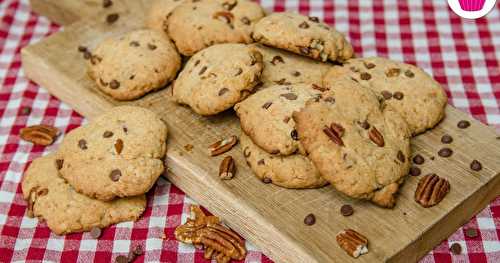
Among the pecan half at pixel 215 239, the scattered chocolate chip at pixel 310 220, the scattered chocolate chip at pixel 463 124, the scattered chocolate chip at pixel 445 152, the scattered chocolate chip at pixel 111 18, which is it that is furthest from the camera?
the scattered chocolate chip at pixel 111 18

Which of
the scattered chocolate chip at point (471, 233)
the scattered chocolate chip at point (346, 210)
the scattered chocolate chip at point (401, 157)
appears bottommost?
the scattered chocolate chip at point (471, 233)

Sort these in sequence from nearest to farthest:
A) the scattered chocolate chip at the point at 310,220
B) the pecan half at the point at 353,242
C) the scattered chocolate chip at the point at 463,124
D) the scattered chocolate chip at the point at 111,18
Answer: the pecan half at the point at 353,242 < the scattered chocolate chip at the point at 310,220 < the scattered chocolate chip at the point at 463,124 < the scattered chocolate chip at the point at 111,18

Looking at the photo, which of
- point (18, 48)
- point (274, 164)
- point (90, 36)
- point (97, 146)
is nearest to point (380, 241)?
point (274, 164)

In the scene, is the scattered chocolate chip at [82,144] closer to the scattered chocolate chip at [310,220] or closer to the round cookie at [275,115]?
the round cookie at [275,115]

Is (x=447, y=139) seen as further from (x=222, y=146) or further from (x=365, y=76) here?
(x=222, y=146)

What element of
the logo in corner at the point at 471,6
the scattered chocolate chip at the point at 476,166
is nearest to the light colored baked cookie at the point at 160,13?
the logo in corner at the point at 471,6

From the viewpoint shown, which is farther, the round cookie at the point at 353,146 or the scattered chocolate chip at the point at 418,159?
the scattered chocolate chip at the point at 418,159

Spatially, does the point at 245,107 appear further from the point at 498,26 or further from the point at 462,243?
the point at 498,26

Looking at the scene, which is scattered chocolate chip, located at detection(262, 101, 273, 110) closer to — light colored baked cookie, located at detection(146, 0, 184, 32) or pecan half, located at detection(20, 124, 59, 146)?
light colored baked cookie, located at detection(146, 0, 184, 32)
